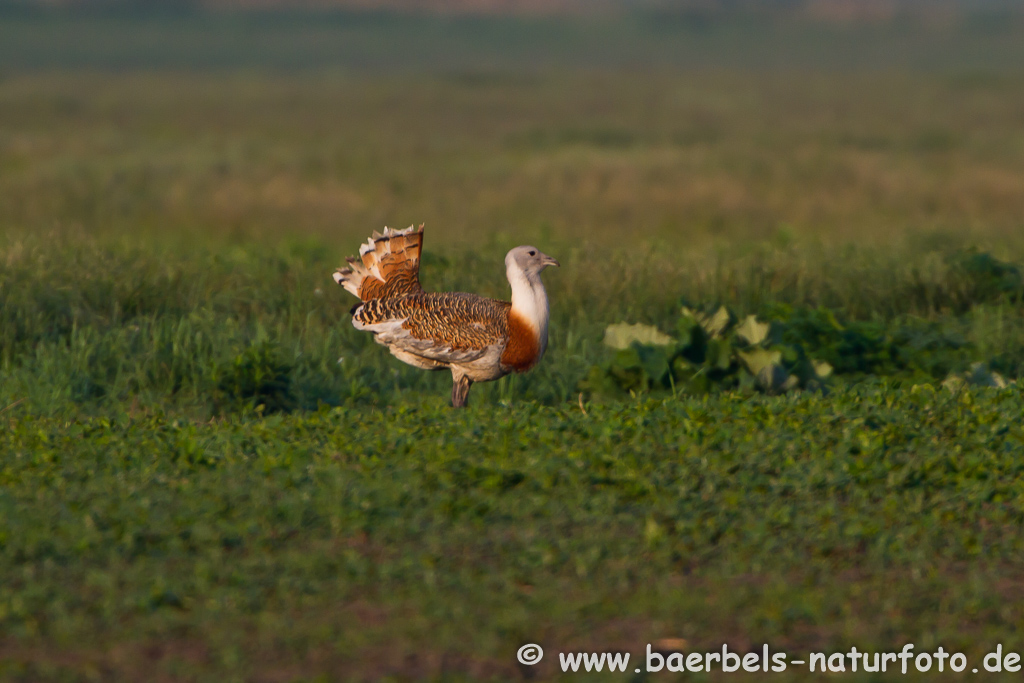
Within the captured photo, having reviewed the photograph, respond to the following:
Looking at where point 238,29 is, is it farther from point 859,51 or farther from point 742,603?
point 742,603

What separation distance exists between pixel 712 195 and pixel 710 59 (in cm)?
7863

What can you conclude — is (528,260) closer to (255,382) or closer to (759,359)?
(759,359)

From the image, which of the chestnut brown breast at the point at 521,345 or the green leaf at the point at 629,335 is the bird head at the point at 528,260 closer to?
the chestnut brown breast at the point at 521,345

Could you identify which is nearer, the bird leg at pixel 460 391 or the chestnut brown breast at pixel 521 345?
the chestnut brown breast at pixel 521 345

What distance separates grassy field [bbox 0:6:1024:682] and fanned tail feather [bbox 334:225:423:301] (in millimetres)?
836

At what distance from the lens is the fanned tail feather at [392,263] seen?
27.2 ft

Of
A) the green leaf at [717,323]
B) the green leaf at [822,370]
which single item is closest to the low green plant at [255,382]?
the green leaf at [717,323]

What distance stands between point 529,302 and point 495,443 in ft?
3.99

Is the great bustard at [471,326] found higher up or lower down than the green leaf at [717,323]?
higher up

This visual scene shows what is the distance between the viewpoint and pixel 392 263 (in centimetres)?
840

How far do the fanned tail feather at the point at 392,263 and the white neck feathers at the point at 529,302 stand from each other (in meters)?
0.70

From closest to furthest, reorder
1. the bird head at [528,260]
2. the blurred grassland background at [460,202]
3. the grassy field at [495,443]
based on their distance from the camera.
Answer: the grassy field at [495,443]
the bird head at [528,260]
the blurred grassland background at [460,202]

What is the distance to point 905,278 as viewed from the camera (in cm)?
1240

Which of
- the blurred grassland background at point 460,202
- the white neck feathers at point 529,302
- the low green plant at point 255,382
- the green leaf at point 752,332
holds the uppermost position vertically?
the white neck feathers at point 529,302
